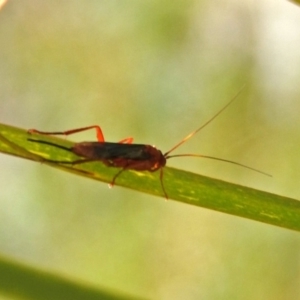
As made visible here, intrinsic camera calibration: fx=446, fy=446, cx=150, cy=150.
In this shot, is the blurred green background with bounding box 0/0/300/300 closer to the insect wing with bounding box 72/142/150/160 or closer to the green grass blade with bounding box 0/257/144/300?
the green grass blade with bounding box 0/257/144/300

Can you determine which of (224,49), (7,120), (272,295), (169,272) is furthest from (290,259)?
(7,120)

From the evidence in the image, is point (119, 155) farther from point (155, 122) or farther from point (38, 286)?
point (155, 122)

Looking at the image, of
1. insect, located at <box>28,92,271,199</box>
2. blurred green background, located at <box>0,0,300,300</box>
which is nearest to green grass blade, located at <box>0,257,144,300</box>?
blurred green background, located at <box>0,0,300,300</box>

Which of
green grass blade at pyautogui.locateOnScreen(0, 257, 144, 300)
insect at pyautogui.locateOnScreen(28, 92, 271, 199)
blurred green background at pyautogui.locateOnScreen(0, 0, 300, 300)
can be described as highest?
blurred green background at pyautogui.locateOnScreen(0, 0, 300, 300)

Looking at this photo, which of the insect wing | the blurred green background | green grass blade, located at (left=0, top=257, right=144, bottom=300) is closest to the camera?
the insect wing

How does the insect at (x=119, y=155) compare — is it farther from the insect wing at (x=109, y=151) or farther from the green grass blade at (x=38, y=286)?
the green grass blade at (x=38, y=286)

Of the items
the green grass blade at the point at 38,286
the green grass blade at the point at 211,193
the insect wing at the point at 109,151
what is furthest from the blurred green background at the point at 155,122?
the green grass blade at the point at 211,193

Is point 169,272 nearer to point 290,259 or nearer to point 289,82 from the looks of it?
point 290,259

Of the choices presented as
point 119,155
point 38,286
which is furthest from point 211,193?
point 38,286
